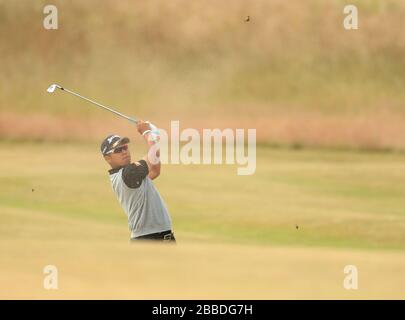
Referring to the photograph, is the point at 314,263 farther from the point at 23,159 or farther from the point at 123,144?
the point at 23,159

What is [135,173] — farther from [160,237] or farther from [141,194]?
[160,237]

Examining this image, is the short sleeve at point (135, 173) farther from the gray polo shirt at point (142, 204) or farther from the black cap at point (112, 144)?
the black cap at point (112, 144)

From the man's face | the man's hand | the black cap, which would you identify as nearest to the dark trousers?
the man's face

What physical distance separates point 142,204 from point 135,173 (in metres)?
0.31

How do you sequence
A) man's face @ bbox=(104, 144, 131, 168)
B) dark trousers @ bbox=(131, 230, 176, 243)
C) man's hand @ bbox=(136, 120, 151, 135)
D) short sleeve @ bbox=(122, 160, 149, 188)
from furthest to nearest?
man's hand @ bbox=(136, 120, 151, 135) → man's face @ bbox=(104, 144, 131, 168) → dark trousers @ bbox=(131, 230, 176, 243) → short sleeve @ bbox=(122, 160, 149, 188)

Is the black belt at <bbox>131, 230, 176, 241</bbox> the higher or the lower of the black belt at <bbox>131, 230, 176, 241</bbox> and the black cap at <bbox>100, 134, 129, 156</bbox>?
the lower

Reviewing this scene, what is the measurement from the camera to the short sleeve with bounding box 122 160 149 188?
316 inches

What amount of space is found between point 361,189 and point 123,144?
4375mm

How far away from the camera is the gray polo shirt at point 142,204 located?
809cm

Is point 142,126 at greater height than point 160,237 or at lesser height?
greater

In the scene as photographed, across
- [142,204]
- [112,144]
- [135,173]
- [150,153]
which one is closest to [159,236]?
[142,204]

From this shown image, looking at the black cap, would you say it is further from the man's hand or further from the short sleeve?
the short sleeve

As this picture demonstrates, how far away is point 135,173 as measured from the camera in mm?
8023

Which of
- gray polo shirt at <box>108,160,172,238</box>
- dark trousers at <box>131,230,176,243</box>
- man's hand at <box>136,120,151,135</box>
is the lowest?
dark trousers at <box>131,230,176,243</box>
